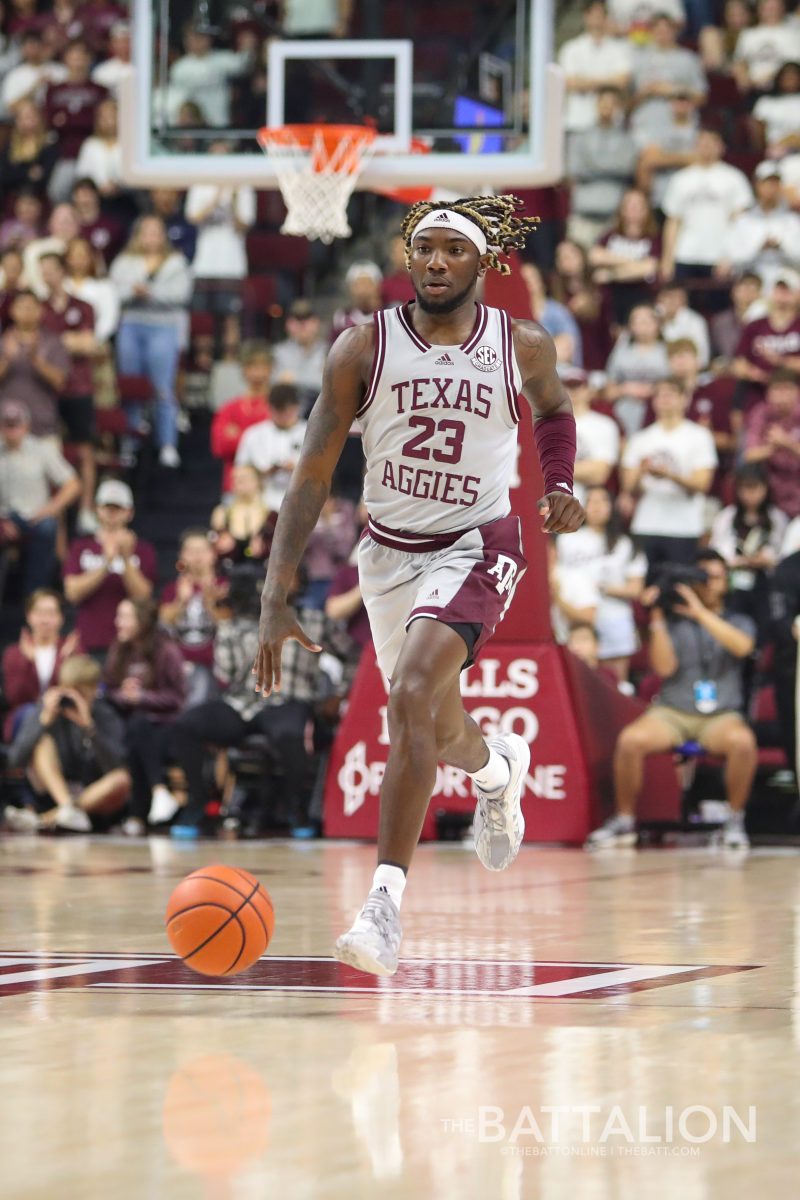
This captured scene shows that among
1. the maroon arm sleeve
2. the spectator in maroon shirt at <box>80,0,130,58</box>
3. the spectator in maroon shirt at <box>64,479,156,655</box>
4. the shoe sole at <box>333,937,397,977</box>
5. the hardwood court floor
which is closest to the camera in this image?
the hardwood court floor

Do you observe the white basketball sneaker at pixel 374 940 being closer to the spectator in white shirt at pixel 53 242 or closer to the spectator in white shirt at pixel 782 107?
the spectator in white shirt at pixel 53 242

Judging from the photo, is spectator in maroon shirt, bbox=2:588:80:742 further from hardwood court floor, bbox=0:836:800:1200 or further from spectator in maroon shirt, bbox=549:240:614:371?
hardwood court floor, bbox=0:836:800:1200

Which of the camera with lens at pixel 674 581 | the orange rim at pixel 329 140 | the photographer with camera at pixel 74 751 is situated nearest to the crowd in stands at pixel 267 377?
the photographer with camera at pixel 74 751

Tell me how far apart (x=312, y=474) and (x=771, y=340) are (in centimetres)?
963

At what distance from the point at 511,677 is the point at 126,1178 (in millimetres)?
8600

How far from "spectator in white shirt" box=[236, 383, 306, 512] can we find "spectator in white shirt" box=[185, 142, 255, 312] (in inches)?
124

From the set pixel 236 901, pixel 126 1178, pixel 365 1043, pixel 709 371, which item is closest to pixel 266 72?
pixel 709 371

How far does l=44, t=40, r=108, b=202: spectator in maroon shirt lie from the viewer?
19.3 metres

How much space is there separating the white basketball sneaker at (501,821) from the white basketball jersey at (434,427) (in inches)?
46.9

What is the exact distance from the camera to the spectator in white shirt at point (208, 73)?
11922mm

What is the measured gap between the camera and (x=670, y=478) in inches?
556

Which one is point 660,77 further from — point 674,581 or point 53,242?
point 674,581

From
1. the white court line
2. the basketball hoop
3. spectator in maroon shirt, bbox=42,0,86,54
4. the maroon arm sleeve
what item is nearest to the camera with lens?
the basketball hoop

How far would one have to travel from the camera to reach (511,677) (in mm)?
11844
